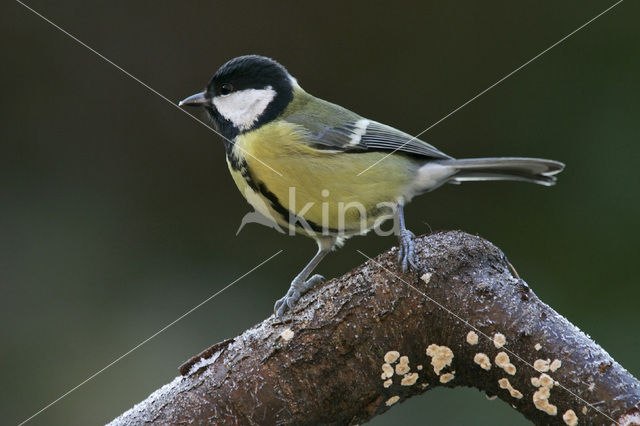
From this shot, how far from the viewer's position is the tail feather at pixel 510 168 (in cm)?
162

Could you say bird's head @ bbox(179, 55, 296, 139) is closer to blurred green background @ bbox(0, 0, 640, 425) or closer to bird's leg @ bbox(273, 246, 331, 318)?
bird's leg @ bbox(273, 246, 331, 318)

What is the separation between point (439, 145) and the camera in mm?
2461

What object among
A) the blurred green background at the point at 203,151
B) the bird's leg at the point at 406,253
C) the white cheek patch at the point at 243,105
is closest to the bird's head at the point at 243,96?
the white cheek patch at the point at 243,105

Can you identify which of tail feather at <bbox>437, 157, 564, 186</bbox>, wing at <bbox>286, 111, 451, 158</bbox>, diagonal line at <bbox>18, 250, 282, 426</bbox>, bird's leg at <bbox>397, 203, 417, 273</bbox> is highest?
wing at <bbox>286, 111, 451, 158</bbox>

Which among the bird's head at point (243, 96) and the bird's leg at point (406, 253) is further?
the bird's head at point (243, 96)

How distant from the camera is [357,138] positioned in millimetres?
1699

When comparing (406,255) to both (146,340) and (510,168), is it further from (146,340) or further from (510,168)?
(146,340)

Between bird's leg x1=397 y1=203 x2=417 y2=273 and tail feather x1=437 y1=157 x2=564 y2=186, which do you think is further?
tail feather x1=437 y1=157 x2=564 y2=186

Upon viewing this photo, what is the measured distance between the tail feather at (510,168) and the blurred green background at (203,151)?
1.98 feet

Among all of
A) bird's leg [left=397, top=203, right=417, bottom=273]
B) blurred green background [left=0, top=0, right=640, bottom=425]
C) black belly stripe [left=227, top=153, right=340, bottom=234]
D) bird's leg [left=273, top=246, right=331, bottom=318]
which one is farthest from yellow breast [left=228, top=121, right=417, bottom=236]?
blurred green background [left=0, top=0, right=640, bottom=425]

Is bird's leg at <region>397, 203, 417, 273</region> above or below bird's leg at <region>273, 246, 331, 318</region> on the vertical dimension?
above

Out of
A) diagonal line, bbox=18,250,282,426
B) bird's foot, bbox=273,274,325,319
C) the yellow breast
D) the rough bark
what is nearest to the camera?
the rough bark

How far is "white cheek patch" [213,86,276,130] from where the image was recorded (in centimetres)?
170

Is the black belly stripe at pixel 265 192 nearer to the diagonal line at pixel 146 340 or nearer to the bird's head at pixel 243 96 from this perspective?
the bird's head at pixel 243 96
